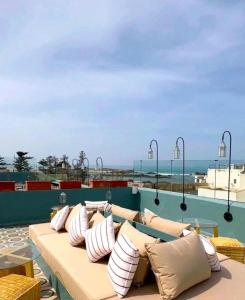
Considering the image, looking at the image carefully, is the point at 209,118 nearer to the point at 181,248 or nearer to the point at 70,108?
the point at 70,108

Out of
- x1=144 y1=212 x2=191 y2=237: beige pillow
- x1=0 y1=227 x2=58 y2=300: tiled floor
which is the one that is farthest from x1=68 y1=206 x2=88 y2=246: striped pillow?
x1=144 y1=212 x2=191 y2=237: beige pillow

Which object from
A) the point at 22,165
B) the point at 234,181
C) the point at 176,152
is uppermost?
the point at 176,152

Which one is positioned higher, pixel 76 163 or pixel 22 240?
pixel 76 163

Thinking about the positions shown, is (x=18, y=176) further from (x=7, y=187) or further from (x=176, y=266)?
(x=176, y=266)

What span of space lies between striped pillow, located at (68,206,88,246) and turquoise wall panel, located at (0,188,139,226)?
381 cm

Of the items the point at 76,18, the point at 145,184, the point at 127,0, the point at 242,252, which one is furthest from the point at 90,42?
the point at 242,252

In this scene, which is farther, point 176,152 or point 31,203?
point 31,203

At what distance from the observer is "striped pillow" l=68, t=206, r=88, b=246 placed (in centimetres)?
378

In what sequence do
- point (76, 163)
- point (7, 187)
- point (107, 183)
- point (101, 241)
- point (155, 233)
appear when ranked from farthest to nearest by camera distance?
point (76, 163) < point (107, 183) < point (7, 187) < point (155, 233) < point (101, 241)

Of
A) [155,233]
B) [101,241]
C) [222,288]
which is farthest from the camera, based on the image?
[155,233]

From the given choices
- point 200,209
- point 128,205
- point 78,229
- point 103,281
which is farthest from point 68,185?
point 103,281

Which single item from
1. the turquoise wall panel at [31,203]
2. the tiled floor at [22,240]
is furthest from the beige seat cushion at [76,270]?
the turquoise wall panel at [31,203]

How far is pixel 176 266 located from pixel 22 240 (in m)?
4.17

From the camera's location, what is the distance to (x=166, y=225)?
3.43 metres
